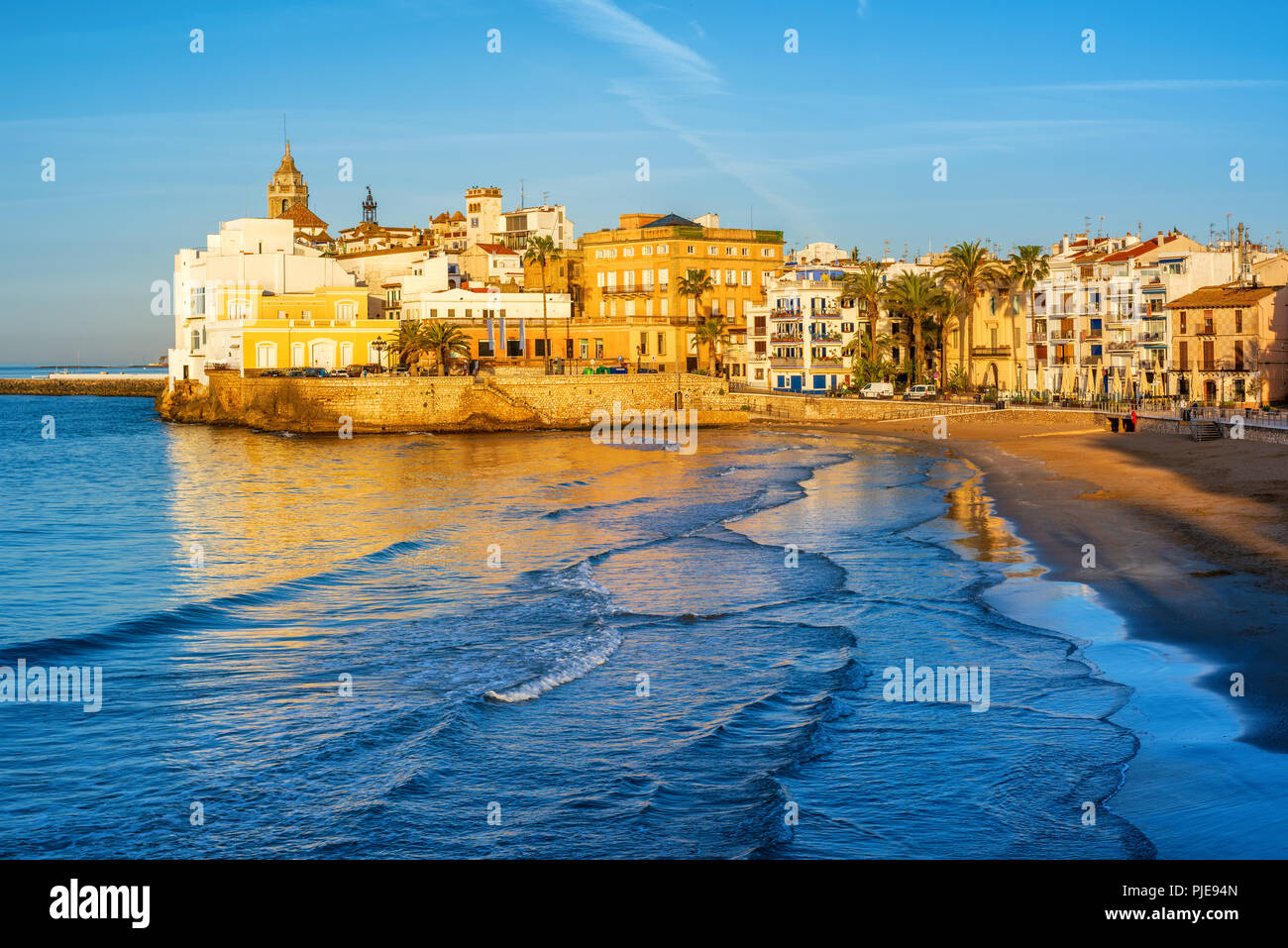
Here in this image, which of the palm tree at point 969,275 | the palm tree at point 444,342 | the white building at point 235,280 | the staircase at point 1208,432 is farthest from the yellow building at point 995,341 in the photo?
the white building at point 235,280

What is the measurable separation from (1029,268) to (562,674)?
75788mm

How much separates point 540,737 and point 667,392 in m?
80.7

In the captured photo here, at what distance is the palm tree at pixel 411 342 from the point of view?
325 feet

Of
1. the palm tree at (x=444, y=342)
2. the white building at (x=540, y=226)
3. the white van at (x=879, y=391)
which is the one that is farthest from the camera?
the white building at (x=540, y=226)

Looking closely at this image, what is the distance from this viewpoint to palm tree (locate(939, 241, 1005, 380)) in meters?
90.0

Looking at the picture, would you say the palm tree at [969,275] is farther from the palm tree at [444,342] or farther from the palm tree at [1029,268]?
the palm tree at [444,342]

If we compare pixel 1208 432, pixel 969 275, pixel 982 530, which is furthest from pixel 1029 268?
pixel 982 530

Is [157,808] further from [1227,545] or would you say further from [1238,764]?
[1227,545]

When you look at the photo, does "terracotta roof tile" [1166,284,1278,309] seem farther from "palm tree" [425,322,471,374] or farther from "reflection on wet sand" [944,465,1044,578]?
"palm tree" [425,322,471,374]

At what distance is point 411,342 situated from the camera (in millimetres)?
99625

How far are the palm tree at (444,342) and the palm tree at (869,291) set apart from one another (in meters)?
33.7

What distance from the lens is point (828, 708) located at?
17.2 m
